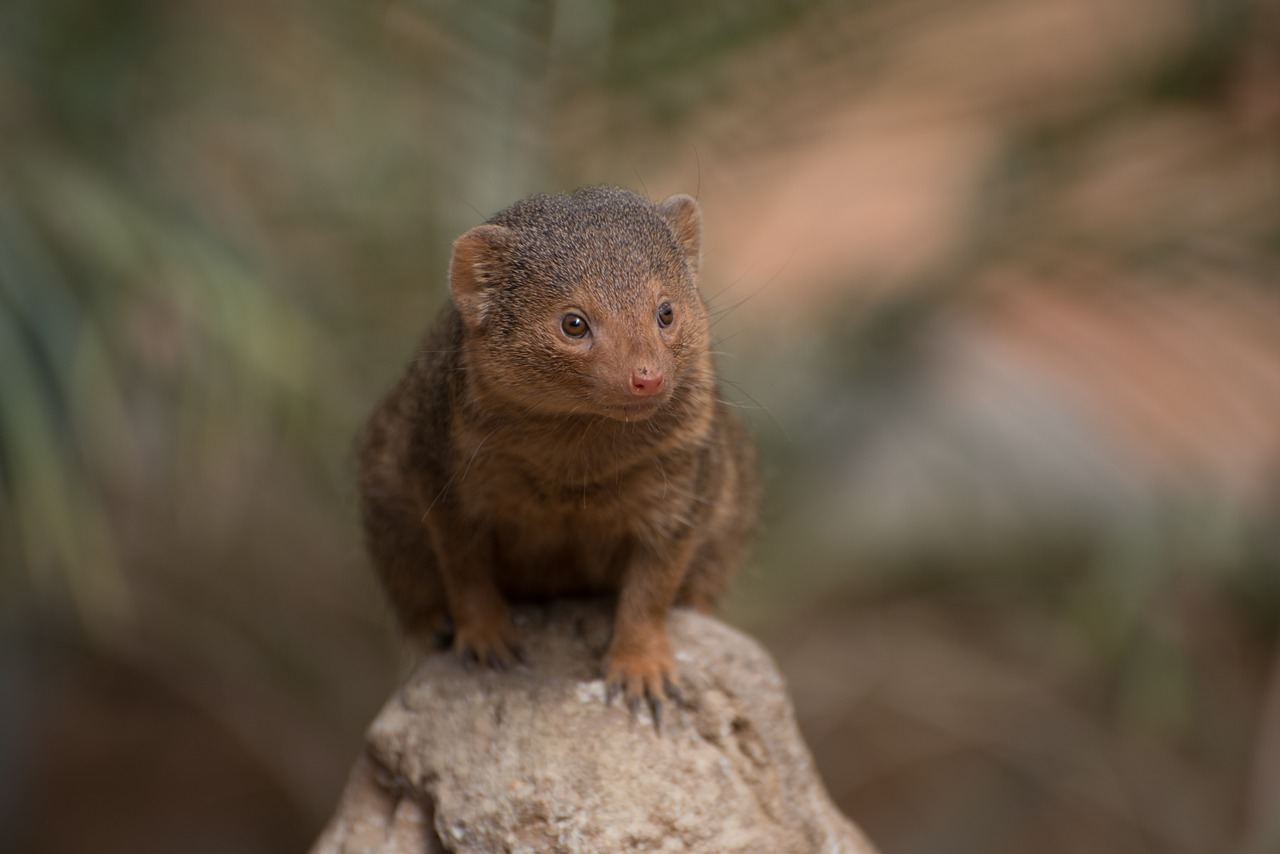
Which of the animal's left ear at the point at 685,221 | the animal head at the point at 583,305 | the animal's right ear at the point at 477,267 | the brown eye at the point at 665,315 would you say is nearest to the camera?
the animal head at the point at 583,305

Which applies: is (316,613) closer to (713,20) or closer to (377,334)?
(377,334)

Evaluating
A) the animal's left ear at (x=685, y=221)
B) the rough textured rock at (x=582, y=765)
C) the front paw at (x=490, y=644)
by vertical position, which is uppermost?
the animal's left ear at (x=685, y=221)

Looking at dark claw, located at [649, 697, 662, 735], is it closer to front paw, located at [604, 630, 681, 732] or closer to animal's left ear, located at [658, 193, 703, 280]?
front paw, located at [604, 630, 681, 732]

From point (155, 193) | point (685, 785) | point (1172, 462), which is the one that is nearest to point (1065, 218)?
point (1172, 462)

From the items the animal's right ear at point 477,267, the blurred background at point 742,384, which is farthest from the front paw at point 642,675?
the blurred background at point 742,384

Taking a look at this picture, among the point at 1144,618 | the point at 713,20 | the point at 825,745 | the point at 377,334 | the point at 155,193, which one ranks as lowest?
the point at 825,745

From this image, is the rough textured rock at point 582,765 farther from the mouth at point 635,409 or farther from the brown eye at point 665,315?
the brown eye at point 665,315
